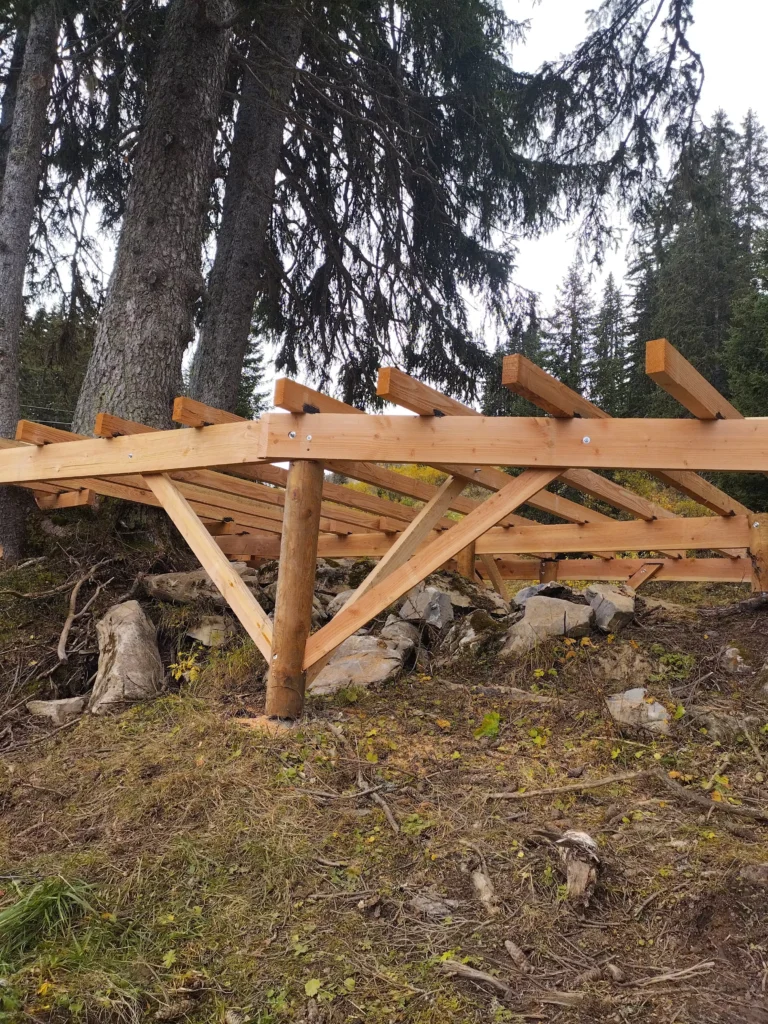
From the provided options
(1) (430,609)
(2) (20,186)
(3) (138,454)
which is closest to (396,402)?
(3) (138,454)

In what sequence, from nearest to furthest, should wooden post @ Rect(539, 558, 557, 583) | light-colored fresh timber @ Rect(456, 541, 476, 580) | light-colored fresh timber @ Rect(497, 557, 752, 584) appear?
light-colored fresh timber @ Rect(497, 557, 752, 584) < light-colored fresh timber @ Rect(456, 541, 476, 580) < wooden post @ Rect(539, 558, 557, 583)

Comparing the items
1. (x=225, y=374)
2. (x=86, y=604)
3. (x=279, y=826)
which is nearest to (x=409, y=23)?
(x=225, y=374)

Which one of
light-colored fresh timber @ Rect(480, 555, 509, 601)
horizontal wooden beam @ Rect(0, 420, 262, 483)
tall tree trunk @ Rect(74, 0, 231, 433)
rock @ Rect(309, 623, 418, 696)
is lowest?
rock @ Rect(309, 623, 418, 696)

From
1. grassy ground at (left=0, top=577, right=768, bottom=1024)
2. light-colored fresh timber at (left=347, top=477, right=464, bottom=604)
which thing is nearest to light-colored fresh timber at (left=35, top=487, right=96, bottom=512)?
grassy ground at (left=0, top=577, right=768, bottom=1024)

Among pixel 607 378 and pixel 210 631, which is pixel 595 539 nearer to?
pixel 210 631

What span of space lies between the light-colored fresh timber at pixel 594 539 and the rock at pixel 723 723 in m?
2.91

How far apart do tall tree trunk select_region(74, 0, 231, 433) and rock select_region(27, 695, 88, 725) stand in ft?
9.15

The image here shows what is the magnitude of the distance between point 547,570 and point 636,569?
3.75 ft

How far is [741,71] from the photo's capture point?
7.68 metres

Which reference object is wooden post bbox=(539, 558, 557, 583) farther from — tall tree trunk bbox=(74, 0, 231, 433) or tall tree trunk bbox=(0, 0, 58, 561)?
tall tree trunk bbox=(0, 0, 58, 561)

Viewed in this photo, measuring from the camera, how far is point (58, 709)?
16.3ft

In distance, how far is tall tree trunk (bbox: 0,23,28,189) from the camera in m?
9.68

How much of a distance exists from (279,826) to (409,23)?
9.25 m

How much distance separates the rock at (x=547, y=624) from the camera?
5.77 metres
